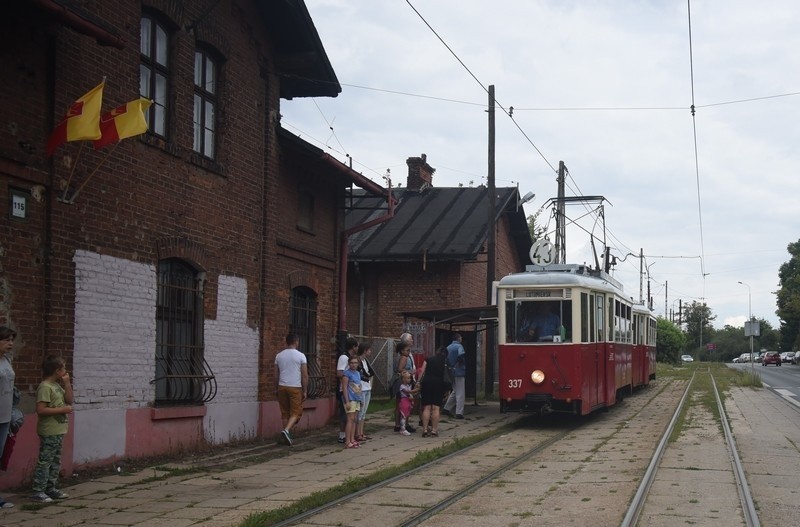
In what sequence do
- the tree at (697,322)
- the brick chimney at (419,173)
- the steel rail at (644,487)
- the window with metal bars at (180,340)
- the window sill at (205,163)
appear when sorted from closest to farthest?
the steel rail at (644,487) → the window with metal bars at (180,340) → the window sill at (205,163) → the brick chimney at (419,173) → the tree at (697,322)

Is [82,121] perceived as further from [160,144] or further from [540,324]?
[540,324]

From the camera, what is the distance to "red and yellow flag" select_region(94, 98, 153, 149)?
10.4 meters

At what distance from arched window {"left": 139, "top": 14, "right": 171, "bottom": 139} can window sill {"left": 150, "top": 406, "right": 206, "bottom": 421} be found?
3.51 meters

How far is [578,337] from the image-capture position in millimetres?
16938

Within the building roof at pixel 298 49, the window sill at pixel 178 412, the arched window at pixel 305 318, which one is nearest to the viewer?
the window sill at pixel 178 412

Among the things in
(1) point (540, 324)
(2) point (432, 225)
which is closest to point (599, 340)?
(1) point (540, 324)

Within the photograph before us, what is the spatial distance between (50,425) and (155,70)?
5.43 m

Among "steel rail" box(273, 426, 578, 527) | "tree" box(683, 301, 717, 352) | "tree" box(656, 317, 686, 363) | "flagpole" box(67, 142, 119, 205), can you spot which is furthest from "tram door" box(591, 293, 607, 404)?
"tree" box(683, 301, 717, 352)

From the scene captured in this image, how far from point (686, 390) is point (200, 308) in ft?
66.4

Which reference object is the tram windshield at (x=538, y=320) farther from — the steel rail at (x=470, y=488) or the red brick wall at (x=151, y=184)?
the red brick wall at (x=151, y=184)

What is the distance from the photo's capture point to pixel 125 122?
34.4 feet

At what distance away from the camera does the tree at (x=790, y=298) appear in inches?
3213

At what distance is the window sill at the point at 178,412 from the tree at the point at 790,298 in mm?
68756

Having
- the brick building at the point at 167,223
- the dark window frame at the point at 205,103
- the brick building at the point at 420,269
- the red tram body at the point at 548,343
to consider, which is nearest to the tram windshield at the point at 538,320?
the red tram body at the point at 548,343
